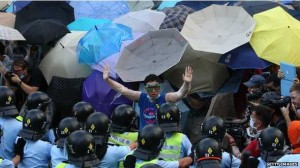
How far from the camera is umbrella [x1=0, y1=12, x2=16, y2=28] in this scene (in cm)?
1332

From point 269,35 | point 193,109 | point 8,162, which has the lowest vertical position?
point 193,109

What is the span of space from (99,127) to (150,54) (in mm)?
3533

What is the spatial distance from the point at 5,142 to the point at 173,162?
237cm

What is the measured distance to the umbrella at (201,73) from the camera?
38.3ft

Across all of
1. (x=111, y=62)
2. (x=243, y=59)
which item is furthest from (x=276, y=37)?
(x=111, y=62)

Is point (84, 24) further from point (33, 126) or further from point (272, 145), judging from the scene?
point (272, 145)

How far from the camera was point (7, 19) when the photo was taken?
13445 mm

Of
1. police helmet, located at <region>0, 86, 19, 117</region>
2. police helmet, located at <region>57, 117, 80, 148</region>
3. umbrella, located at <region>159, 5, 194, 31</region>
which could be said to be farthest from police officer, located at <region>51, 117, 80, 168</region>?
umbrella, located at <region>159, 5, 194, 31</region>

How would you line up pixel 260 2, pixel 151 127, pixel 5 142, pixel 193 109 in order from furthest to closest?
pixel 260 2, pixel 193 109, pixel 5 142, pixel 151 127

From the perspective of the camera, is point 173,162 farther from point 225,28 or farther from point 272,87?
point 225,28

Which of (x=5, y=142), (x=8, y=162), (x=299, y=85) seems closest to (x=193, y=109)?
(x=299, y=85)

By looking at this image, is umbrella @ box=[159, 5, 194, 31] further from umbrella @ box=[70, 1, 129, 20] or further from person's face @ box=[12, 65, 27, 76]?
person's face @ box=[12, 65, 27, 76]

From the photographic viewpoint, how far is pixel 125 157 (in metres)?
7.95

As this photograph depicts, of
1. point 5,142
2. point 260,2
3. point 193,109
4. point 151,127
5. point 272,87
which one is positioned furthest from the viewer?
point 260,2
